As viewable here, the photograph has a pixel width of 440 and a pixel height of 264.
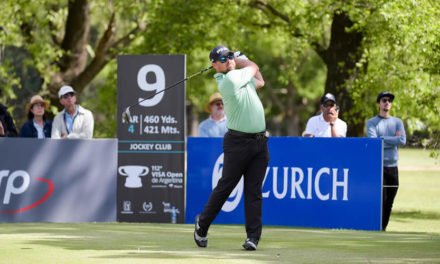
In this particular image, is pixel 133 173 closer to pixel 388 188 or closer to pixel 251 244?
pixel 388 188

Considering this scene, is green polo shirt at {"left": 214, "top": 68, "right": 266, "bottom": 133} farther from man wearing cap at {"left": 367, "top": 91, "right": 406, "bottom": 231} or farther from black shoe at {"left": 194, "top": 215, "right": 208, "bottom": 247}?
man wearing cap at {"left": 367, "top": 91, "right": 406, "bottom": 231}

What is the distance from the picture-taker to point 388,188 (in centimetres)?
1239

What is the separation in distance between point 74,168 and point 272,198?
115 inches

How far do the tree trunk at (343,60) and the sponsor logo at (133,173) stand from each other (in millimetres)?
7387

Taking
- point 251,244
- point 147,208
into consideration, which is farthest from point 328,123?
point 251,244

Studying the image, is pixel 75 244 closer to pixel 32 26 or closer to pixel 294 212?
pixel 294 212

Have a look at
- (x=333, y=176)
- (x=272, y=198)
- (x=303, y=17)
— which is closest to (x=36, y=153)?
(x=272, y=198)

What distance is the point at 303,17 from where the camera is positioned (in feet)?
62.8

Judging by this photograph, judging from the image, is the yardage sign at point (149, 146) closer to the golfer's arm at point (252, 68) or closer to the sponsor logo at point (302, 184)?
the sponsor logo at point (302, 184)

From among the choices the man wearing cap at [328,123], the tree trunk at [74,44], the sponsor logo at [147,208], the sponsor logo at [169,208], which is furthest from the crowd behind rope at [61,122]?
the tree trunk at [74,44]

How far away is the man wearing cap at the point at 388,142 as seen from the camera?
40.2 ft

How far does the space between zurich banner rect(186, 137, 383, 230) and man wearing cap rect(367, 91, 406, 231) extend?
1.03 meters

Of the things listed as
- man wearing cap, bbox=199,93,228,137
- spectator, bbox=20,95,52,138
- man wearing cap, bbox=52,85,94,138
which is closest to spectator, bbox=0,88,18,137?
spectator, bbox=20,95,52,138

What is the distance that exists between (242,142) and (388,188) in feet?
15.8
